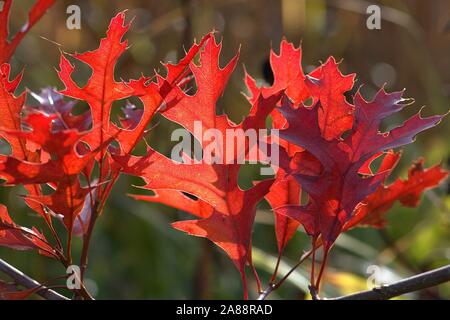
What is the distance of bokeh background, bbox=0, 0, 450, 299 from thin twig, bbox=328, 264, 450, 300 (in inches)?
21.7

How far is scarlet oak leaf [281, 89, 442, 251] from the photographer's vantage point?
19.2 inches

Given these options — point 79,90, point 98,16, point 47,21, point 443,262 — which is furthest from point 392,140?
point 47,21

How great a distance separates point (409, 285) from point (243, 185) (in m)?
1.18

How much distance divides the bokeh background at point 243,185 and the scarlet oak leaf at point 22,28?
1.71 feet

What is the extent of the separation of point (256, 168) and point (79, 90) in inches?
50.0

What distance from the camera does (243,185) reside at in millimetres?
1670

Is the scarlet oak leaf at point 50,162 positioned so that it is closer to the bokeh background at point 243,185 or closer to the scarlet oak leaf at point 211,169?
the scarlet oak leaf at point 211,169

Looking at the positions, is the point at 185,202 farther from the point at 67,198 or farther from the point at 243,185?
the point at 243,185

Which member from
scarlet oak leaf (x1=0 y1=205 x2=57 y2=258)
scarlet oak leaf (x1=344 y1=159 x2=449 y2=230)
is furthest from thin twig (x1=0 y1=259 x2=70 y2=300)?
scarlet oak leaf (x1=344 y1=159 x2=449 y2=230)

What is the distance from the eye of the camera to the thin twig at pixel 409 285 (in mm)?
486
